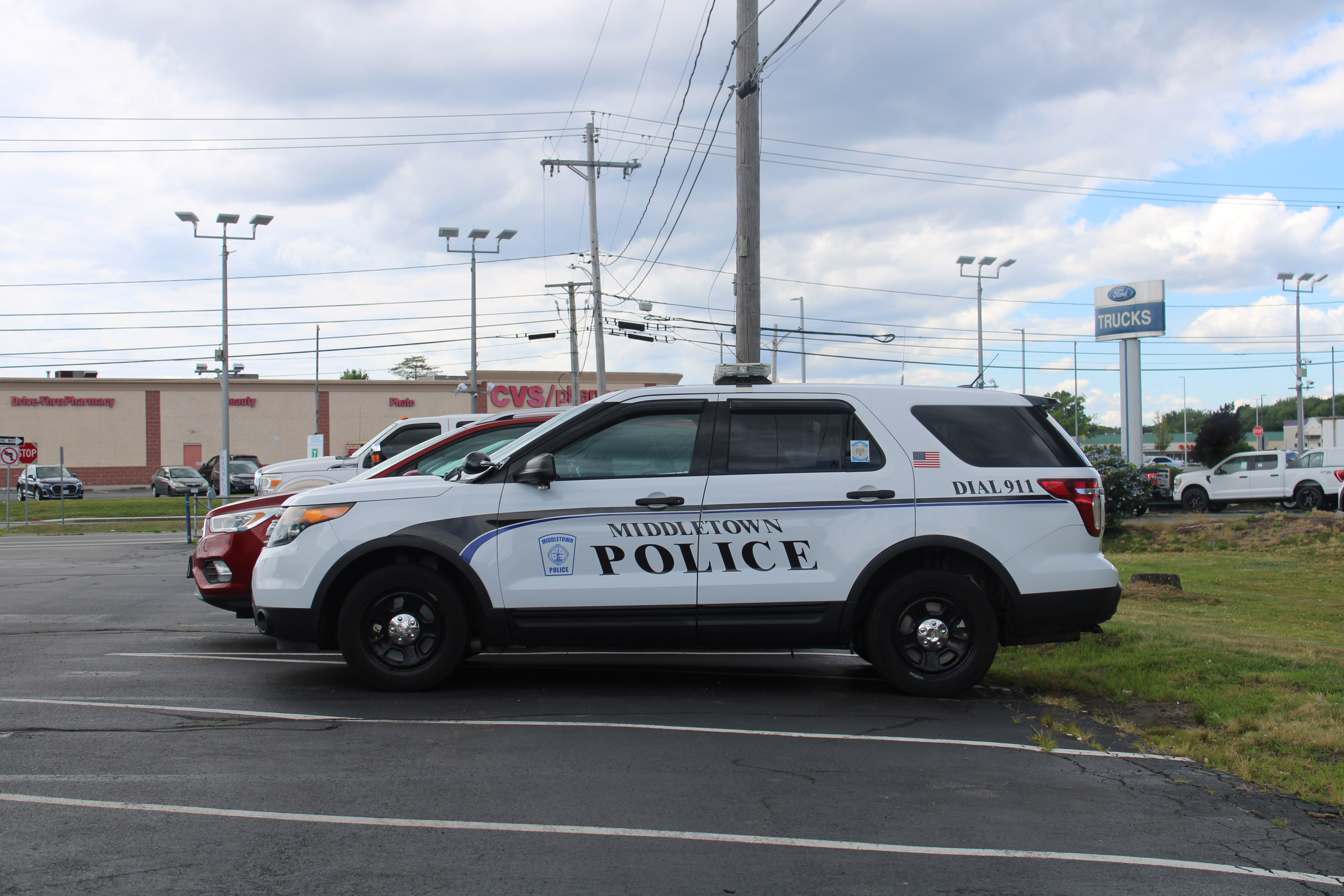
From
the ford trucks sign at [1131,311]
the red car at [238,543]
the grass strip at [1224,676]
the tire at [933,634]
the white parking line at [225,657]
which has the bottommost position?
the grass strip at [1224,676]

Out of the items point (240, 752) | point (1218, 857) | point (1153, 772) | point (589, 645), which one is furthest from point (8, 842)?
point (1153, 772)

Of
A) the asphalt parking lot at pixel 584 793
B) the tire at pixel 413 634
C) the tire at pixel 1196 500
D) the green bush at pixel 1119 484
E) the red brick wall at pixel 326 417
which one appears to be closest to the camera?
the asphalt parking lot at pixel 584 793

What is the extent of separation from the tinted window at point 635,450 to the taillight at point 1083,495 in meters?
2.26

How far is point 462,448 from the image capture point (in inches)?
382

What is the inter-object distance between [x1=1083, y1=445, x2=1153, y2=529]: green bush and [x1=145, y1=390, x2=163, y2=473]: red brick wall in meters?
52.6

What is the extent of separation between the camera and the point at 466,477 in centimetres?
663

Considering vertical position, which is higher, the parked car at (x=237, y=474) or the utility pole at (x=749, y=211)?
the utility pole at (x=749, y=211)

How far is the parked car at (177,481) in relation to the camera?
4506cm

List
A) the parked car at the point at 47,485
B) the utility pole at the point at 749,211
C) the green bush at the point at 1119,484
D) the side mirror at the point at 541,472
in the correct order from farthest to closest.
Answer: the parked car at the point at 47,485, the green bush at the point at 1119,484, the utility pole at the point at 749,211, the side mirror at the point at 541,472

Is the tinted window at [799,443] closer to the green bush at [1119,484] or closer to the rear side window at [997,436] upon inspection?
the rear side window at [997,436]

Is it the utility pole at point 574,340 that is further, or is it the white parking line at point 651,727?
the utility pole at point 574,340

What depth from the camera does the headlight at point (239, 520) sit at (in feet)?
27.4

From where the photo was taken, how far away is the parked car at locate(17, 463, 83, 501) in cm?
4325

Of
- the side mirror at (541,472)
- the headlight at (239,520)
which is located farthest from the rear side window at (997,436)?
the headlight at (239,520)
